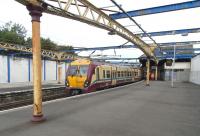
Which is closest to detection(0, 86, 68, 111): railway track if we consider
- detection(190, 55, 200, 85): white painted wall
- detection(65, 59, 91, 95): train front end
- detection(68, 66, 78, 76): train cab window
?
detection(65, 59, 91, 95): train front end

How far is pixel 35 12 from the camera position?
21.4ft

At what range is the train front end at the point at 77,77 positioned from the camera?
1588 centimetres

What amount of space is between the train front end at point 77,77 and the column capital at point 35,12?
953 centimetres

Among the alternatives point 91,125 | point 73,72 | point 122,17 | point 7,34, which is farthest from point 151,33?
point 7,34

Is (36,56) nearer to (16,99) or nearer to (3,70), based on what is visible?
(16,99)

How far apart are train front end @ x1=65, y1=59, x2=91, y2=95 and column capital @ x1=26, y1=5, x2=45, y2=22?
9530 millimetres

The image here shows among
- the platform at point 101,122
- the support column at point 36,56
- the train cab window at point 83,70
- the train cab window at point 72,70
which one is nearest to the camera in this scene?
the platform at point 101,122

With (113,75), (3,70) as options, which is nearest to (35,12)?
(113,75)

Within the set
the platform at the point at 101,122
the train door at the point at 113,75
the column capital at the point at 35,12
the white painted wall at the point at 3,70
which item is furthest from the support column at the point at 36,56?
the white painted wall at the point at 3,70

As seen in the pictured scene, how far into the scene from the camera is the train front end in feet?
52.1

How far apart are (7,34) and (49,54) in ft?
82.2

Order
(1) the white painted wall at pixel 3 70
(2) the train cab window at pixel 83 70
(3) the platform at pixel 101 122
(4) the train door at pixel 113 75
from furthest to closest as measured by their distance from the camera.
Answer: (1) the white painted wall at pixel 3 70 < (4) the train door at pixel 113 75 < (2) the train cab window at pixel 83 70 < (3) the platform at pixel 101 122

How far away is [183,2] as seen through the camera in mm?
12367

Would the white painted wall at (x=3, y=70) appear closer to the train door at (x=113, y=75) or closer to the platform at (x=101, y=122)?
the train door at (x=113, y=75)
